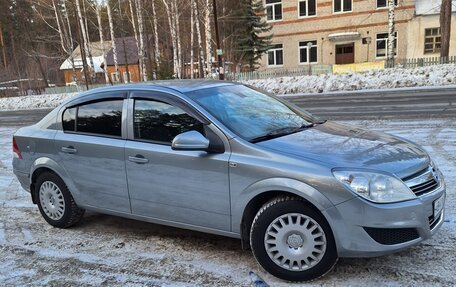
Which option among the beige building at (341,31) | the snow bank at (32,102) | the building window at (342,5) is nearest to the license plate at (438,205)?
the snow bank at (32,102)

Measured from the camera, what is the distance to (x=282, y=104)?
15.5 ft

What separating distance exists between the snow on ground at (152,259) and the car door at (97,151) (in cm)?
45

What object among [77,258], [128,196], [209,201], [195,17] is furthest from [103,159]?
[195,17]

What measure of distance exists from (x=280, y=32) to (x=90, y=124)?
1499 inches

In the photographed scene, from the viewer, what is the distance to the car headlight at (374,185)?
317 cm

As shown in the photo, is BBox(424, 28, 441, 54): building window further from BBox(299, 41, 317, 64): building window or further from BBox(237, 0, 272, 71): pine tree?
BBox(237, 0, 272, 71): pine tree

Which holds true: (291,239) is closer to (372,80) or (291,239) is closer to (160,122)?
(160,122)

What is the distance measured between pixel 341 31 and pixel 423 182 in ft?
123

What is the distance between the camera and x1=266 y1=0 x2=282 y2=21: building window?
40.8 m

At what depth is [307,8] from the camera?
3962cm

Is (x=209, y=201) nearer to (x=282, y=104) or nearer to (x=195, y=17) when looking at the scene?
(x=282, y=104)

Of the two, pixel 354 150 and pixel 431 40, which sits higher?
pixel 431 40

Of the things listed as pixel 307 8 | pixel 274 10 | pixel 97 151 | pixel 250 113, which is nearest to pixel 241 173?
pixel 250 113

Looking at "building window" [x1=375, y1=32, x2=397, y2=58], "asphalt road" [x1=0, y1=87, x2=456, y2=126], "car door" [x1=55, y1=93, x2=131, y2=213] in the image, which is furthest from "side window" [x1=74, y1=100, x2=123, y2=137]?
"building window" [x1=375, y1=32, x2=397, y2=58]
